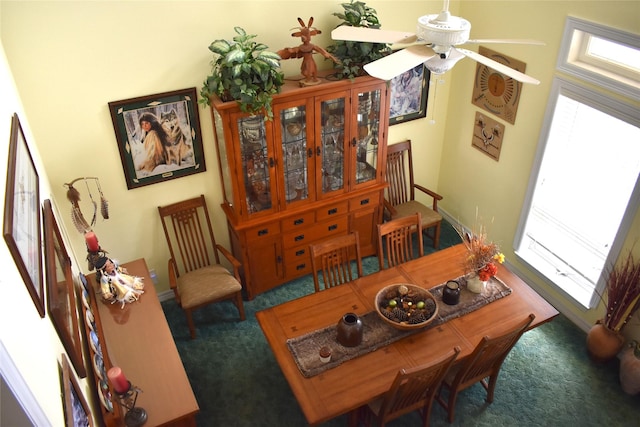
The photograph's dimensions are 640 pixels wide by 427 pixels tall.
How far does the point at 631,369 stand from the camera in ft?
12.6

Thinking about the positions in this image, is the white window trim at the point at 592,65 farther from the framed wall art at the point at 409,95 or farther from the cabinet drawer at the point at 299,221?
the cabinet drawer at the point at 299,221

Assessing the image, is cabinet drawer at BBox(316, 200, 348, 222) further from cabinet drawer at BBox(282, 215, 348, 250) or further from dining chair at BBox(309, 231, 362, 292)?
dining chair at BBox(309, 231, 362, 292)

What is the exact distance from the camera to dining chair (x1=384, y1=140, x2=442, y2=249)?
5273mm

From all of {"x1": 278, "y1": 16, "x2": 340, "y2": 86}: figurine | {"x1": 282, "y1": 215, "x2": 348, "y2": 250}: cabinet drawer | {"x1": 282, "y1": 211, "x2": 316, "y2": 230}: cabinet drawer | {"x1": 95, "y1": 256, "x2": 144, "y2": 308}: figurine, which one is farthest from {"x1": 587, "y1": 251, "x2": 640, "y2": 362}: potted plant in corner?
{"x1": 95, "y1": 256, "x2": 144, "y2": 308}: figurine

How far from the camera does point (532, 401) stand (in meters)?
3.92

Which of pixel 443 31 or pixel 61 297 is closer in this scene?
pixel 443 31

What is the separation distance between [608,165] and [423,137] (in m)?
1.96

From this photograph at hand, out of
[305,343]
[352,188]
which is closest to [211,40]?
[352,188]

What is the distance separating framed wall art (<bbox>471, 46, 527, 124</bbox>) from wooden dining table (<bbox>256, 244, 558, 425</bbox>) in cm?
143

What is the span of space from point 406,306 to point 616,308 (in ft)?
5.70

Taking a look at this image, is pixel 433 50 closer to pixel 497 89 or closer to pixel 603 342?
pixel 497 89

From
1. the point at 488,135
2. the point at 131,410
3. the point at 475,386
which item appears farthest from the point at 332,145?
the point at 131,410

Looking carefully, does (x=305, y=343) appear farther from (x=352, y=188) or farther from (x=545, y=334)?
(x=545, y=334)

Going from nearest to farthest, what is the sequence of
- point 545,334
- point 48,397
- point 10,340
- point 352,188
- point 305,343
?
point 10,340 < point 48,397 < point 305,343 < point 545,334 < point 352,188
